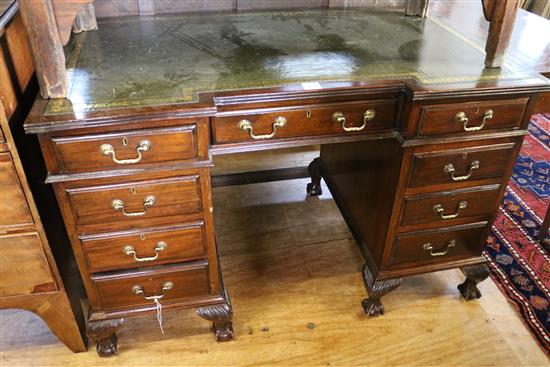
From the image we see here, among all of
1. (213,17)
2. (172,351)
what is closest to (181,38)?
(213,17)

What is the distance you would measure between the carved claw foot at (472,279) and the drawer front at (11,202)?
158 centimetres

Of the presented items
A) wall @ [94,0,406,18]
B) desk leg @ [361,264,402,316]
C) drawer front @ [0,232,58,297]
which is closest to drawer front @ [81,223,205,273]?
drawer front @ [0,232,58,297]

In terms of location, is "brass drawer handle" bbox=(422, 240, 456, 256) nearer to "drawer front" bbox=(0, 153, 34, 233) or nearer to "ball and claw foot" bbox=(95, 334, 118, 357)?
"ball and claw foot" bbox=(95, 334, 118, 357)

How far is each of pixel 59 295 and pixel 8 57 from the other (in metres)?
0.76

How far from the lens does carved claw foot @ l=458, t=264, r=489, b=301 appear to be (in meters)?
1.88

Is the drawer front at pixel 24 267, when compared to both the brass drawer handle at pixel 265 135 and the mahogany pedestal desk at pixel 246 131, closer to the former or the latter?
the mahogany pedestal desk at pixel 246 131

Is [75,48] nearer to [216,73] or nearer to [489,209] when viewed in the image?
[216,73]

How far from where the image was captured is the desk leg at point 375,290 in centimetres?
183

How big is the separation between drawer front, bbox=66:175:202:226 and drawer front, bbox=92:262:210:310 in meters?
0.23

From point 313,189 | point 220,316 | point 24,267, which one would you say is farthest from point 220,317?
point 313,189

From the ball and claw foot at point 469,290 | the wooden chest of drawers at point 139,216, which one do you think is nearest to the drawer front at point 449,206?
the ball and claw foot at point 469,290

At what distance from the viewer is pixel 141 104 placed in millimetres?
1271

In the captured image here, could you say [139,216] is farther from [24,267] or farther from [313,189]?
[313,189]

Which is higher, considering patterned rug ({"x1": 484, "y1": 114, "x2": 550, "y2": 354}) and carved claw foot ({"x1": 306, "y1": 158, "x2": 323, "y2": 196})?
carved claw foot ({"x1": 306, "y1": 158, "x2": 323, "y2": 196})
